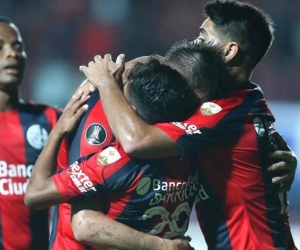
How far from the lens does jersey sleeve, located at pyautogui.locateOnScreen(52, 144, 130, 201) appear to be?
9.34 ft

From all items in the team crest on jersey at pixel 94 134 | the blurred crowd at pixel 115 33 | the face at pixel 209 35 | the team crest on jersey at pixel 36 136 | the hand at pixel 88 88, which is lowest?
the team crest on jersey at pixel 36 136

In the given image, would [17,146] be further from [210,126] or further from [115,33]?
[115,33]

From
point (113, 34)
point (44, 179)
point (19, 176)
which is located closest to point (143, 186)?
point (44, 179)

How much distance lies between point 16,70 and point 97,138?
1549 millimetres

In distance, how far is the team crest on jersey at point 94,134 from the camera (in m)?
2.96

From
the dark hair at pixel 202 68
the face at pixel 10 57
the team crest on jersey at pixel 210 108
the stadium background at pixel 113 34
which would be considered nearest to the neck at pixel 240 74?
the dark hair at pixel 202 68

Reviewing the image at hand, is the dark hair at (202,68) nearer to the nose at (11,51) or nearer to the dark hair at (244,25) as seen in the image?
the dark hair at (244,25)

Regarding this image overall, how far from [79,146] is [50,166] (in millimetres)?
147

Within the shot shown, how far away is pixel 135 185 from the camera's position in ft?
9.45

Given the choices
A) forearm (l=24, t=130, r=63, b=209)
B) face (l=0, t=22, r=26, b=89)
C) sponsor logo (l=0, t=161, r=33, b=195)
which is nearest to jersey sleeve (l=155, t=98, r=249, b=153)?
forearm (l=24, t=130, r=63, b=209)

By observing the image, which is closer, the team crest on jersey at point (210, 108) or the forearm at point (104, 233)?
the forearm at point (104, 233)

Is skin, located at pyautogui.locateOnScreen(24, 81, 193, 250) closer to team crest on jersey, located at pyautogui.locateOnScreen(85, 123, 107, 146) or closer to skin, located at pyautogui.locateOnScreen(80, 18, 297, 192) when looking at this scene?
team crest on jersey, located at pyautogui.locateOnScreen(85, 123, 107, 146)

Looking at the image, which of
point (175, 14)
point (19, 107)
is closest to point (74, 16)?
point (175, 14)

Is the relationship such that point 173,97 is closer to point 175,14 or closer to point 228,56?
point 228,56
